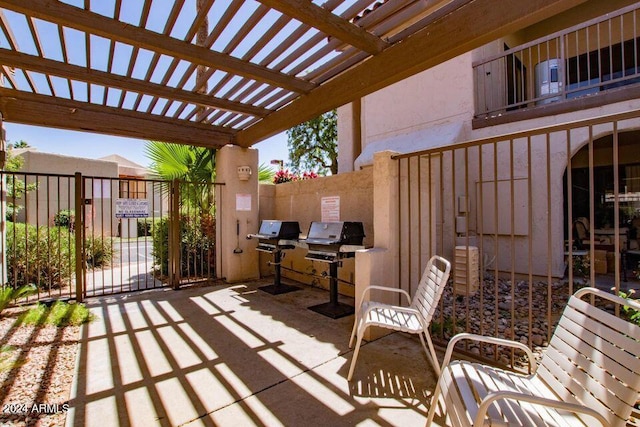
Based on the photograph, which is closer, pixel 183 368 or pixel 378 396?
pixel 378 396

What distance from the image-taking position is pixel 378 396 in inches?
94.0

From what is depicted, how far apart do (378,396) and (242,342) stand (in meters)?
1.62

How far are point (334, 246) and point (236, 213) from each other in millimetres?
2929

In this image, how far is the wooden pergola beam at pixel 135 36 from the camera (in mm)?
2516

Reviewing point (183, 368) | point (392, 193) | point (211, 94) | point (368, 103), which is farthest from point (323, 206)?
point (368, 103)

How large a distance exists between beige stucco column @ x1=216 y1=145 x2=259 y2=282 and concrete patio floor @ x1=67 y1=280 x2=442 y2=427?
194 cm

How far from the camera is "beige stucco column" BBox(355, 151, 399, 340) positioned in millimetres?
3447

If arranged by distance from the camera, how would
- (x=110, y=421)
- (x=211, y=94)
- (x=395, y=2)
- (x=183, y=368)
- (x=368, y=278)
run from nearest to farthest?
(x=110, y=421)
(x=395, y=2)
(x=183, y=368)
(x=368, y=278)
(x=211, y=94)

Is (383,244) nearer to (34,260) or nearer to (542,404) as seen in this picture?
(542,404)

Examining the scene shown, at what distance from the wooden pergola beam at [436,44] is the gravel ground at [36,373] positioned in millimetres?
3827

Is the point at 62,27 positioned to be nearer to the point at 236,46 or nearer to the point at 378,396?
the point at 236,46

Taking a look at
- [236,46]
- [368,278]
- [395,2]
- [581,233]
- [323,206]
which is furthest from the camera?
[581,233]

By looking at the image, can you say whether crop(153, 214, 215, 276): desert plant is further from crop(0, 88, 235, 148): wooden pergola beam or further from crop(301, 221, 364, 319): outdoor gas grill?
crop(301, 221, 364, 319): outdoor gas grill

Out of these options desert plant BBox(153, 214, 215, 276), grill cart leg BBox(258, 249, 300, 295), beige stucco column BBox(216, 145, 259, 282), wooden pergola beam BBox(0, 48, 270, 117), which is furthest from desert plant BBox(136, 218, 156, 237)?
wooden pergola beam BBox(0, 48, 270, 117)
